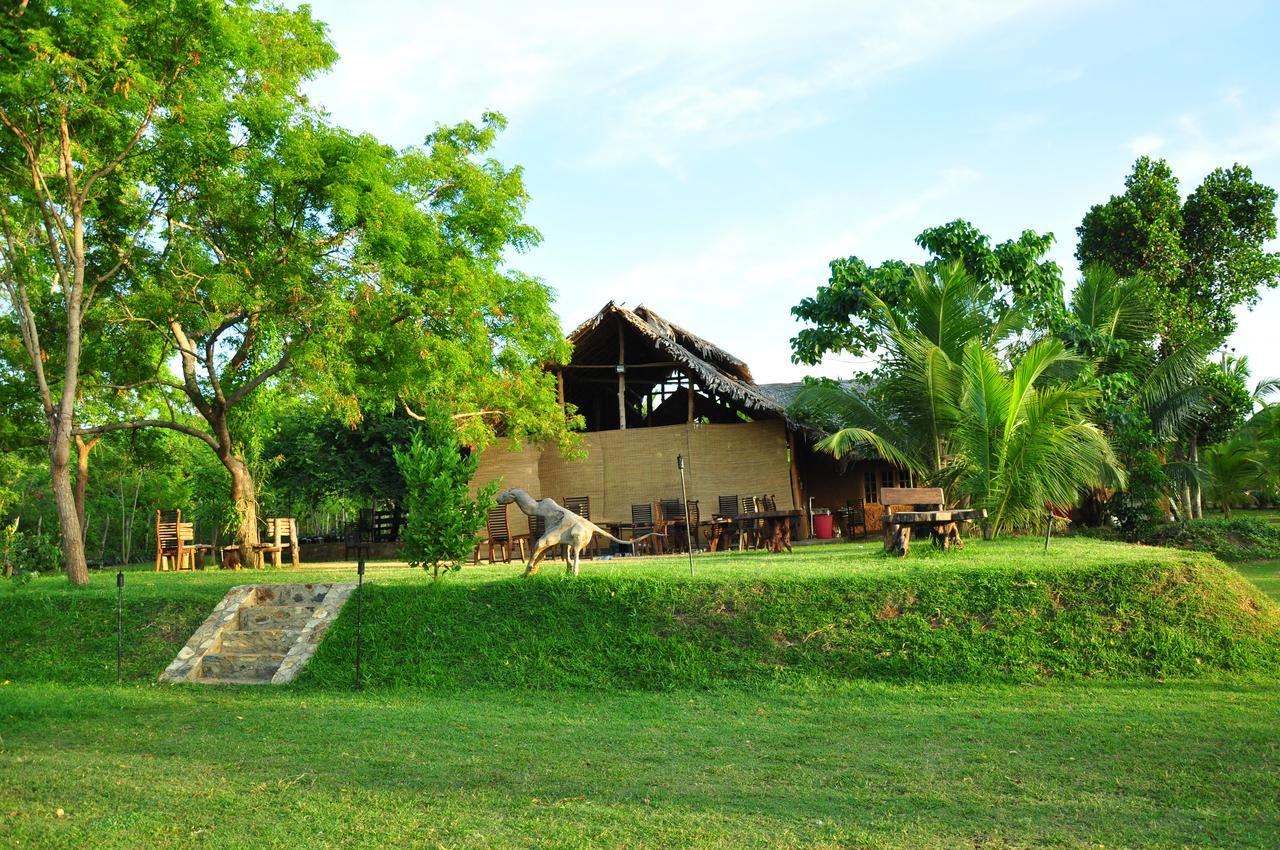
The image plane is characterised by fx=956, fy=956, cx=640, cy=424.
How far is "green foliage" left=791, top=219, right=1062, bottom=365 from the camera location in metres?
18.0

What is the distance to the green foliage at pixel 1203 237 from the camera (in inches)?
850

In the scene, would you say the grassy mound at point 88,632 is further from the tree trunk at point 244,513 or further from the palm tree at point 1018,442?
the palm tree at point 1018,442

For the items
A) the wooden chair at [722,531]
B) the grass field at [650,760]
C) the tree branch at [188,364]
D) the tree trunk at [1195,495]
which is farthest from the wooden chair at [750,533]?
the tree trunk at [1195,495]

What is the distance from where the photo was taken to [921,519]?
461 inches

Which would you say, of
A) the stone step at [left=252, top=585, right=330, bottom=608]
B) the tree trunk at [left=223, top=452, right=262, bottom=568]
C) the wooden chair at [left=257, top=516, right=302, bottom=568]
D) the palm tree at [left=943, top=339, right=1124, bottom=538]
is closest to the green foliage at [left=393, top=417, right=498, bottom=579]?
the stone step at [left=252, top=585, right=330, bottom=608]

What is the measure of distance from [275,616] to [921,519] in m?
7.74

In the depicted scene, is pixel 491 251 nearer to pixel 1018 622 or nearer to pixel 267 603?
pixel 267 603

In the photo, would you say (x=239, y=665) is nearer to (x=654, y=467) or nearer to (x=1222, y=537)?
(x=654, y=467)

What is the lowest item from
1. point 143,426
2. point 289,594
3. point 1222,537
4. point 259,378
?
point 1222,537

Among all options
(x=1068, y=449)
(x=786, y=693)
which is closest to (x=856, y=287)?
(x=1068, y=449)

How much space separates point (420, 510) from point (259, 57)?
6994 mm

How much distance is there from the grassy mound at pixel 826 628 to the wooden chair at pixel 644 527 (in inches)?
249

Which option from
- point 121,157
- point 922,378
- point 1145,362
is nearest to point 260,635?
point 121,157

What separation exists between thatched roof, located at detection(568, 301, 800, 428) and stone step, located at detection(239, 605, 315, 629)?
344 inches
